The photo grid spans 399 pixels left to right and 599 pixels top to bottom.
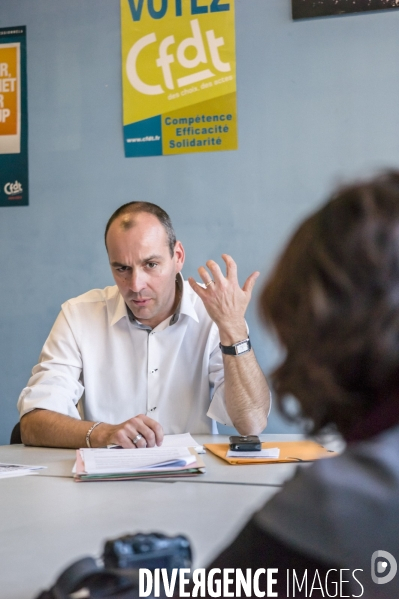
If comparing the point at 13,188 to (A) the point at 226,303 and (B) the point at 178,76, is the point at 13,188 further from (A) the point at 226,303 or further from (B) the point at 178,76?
(A) the point at 226,303

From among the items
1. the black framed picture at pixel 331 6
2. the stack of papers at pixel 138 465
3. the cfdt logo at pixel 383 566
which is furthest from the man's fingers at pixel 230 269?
the cfdt logo at pixel 383 566

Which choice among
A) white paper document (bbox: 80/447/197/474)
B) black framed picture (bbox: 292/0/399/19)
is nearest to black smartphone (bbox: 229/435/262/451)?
white paper document (bbox: 80/447/197/474)

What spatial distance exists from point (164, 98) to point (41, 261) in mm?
884

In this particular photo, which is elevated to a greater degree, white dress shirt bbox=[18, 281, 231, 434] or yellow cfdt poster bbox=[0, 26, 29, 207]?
yellow cfdt poster bbox=[0, 26, 29, 207]

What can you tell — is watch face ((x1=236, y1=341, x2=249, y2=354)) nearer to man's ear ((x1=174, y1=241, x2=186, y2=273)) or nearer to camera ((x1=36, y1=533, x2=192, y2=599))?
man's ear ((x1=174, y1=241, x2=186, y2=273))

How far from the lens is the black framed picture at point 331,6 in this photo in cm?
247

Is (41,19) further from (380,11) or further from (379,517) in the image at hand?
(379,517)

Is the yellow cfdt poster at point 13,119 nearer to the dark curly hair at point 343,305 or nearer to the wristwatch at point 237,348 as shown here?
the wristwatch at point 237,348

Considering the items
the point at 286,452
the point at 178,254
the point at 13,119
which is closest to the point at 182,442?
the point at 286,452

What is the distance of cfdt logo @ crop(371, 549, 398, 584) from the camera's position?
0.48 m

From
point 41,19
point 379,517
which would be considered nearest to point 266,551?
point 379,517

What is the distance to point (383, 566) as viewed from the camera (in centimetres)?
49

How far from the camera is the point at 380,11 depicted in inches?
97.7

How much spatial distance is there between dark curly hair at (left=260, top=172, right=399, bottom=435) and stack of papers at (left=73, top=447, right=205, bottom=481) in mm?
832
